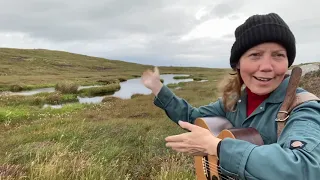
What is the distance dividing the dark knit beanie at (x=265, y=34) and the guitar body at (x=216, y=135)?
55 centimetres

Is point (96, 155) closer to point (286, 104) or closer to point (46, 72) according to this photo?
point (286, 104)

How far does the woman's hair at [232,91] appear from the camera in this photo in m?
2.54

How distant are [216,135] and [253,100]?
0.46 m

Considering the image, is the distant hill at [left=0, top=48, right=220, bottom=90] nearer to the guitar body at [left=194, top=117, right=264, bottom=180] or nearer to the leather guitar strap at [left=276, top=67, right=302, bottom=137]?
the guitar body at [left=194, top=117, right=264, bottom=180]

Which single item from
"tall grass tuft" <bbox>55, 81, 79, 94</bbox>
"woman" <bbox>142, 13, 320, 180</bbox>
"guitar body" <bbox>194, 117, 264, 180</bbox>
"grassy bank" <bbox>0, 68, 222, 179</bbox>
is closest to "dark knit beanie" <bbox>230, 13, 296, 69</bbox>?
"woman" <bbox>142, 13, 320, 180</bbox>

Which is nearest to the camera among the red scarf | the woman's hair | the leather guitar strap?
the leather guitar strap

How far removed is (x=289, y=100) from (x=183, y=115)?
127 cm

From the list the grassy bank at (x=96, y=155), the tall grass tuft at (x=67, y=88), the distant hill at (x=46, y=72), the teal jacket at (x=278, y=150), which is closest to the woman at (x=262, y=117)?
the teal jacket at (x=278, y=150)

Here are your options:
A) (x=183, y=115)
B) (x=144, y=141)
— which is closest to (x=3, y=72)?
(x=144, y=141)

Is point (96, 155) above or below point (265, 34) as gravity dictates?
below

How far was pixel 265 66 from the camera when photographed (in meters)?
1.99

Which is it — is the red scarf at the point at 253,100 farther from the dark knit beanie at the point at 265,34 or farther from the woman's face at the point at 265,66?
the dark knit beanie at the point at 265,34

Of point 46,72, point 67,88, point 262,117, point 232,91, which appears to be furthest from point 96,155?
point 46,72

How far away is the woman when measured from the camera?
1472 millimetres
